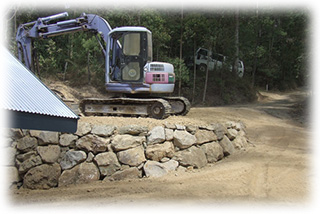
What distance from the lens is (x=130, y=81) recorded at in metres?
8.49

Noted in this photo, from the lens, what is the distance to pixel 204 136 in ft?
25.2

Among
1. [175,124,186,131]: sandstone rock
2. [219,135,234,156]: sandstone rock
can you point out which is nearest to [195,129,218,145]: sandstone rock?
[219,135,234,156]: sandstone rock

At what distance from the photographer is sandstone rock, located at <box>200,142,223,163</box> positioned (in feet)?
24.8

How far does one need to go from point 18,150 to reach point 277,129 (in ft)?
26.2

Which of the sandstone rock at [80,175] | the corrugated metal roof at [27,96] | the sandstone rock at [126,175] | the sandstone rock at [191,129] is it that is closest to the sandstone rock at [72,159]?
the sandstone rock at [80,175]

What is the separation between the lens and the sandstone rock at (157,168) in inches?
256

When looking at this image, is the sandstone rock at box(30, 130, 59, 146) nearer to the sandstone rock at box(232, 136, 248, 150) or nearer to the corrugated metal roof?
the corrugated metal roof

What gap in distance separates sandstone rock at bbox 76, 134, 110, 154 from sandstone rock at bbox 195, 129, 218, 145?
235 centimetres

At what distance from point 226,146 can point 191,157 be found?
1.54 meters

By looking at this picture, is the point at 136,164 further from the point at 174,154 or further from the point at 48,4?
the point at 48,4

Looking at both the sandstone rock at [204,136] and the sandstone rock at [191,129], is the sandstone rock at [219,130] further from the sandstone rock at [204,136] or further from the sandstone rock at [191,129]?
the sandstone rock at [191,129]

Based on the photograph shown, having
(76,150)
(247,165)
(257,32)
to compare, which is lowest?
(247,165)

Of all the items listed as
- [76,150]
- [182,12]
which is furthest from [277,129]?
[182,12]

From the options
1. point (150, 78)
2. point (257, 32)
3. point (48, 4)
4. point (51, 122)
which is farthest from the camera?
point (257, 32)
